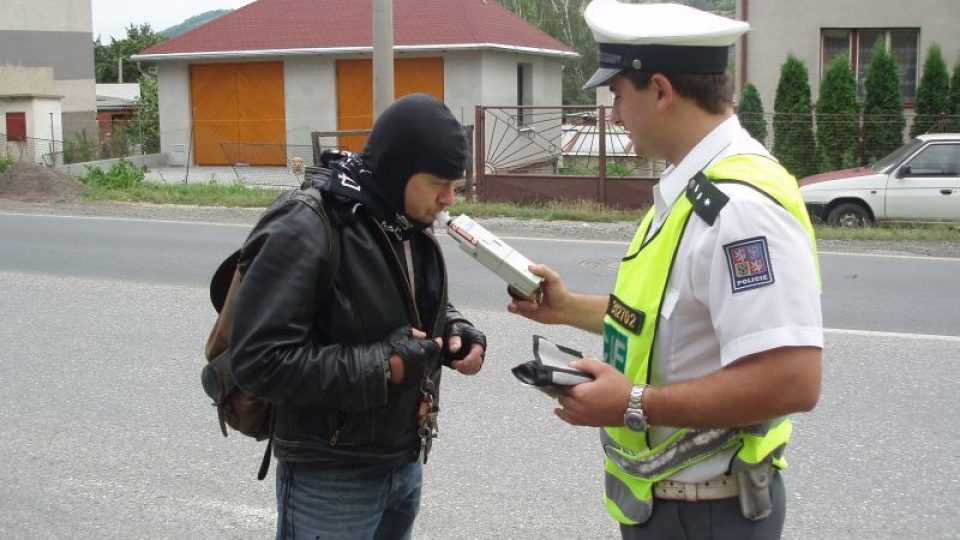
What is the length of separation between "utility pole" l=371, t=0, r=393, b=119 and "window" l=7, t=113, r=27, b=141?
15314 millimetres

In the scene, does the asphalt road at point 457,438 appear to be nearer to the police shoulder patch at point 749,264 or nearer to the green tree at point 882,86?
the police shoulder patch at point 749,264

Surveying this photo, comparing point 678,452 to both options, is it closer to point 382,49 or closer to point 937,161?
point 937,161

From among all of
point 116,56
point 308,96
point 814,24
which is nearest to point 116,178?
point 308,96

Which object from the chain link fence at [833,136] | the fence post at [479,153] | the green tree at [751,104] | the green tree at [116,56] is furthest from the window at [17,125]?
the green tree at [116,56]

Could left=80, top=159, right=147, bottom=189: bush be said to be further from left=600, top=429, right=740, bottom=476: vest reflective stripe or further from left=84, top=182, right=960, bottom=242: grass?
left=600, top=429, right=740, bottom=476: vest reflective stripe

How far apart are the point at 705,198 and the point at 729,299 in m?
0.21

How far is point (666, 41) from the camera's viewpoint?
2166mm

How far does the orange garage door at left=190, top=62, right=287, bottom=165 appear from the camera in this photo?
88.8ft

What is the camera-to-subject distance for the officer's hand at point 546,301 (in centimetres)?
274

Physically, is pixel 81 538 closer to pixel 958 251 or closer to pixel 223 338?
pixel 223 338

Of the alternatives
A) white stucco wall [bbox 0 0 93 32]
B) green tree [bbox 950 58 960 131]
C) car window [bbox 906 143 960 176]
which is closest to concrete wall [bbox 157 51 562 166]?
white stucco wall [bbox 0 0 93 32]

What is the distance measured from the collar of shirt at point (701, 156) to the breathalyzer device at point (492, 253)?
0.48 meters

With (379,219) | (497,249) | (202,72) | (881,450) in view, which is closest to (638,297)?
(497,249)

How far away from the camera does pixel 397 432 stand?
2.68 m
